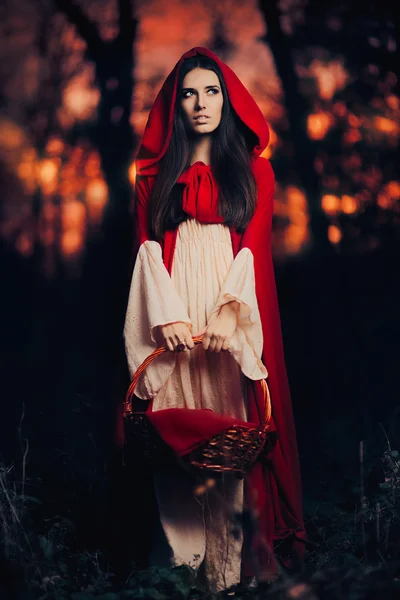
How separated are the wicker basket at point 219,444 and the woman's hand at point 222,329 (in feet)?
0.65

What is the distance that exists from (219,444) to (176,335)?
442 millimetres

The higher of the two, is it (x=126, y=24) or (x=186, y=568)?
(x=126, y=24)

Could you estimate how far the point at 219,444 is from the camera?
9.02 feet

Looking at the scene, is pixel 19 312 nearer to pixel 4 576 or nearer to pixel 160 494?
pixel 160 494

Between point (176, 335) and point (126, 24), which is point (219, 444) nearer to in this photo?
point (176, 335)

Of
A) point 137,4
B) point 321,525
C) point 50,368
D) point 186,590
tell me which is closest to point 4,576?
point 186,590

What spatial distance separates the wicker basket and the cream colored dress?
0.15 m

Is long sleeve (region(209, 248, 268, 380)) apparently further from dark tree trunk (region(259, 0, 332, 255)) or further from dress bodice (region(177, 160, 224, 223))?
dark tree trunk (region(259, 0, 332, 255))

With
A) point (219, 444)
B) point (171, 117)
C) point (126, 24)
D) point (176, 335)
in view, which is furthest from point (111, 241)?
point (219, 444)

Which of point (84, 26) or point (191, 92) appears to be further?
point (84, 26)

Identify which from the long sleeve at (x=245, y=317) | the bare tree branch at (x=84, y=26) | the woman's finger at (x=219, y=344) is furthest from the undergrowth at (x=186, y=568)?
the bare tree branch at (x=84, y=26)

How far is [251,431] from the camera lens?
9.11 feet

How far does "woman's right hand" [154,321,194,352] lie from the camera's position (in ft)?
9.80

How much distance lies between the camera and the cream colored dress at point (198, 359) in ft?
9.90
